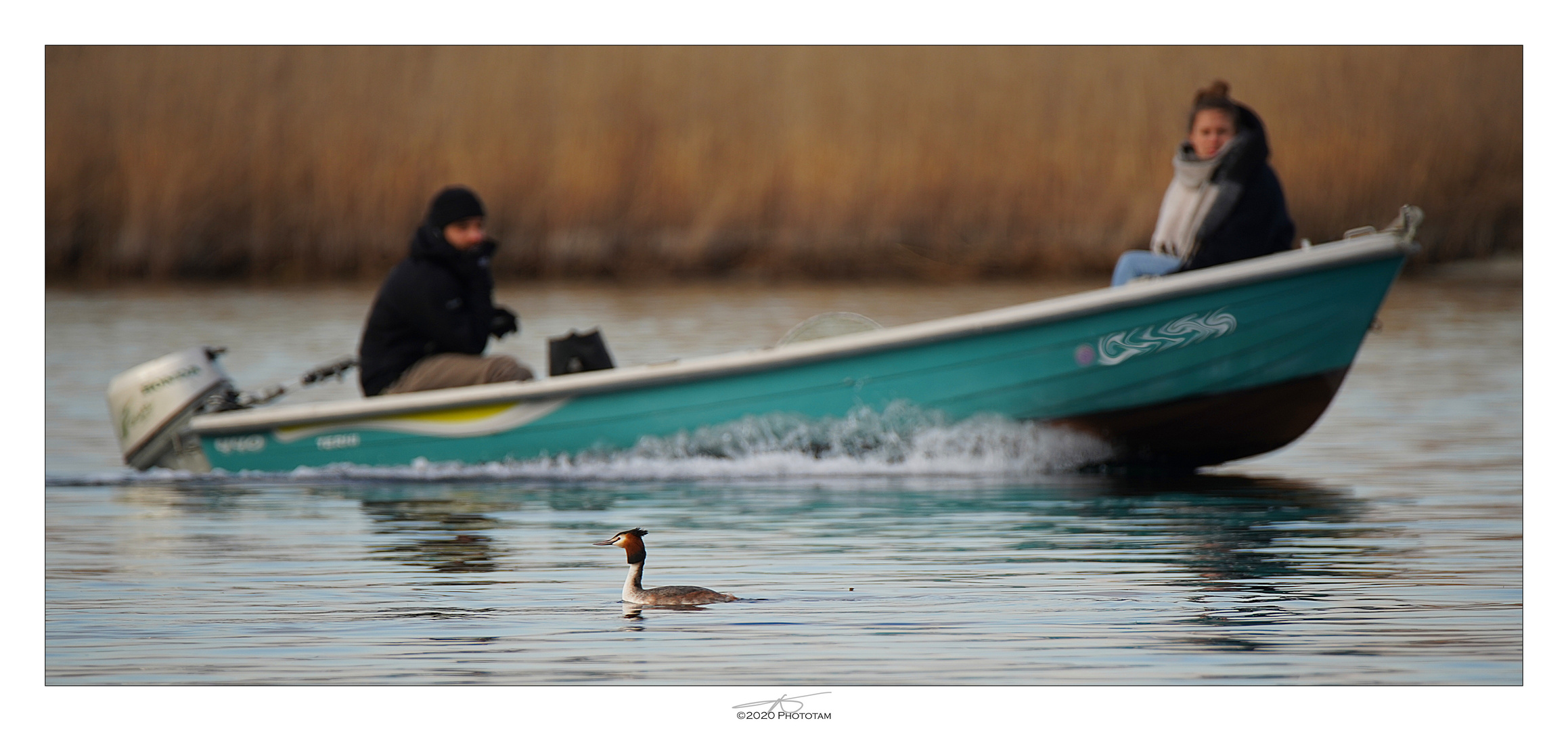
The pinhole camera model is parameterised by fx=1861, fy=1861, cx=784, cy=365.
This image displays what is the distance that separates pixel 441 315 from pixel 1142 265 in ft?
9.09

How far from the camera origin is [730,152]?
8.95m

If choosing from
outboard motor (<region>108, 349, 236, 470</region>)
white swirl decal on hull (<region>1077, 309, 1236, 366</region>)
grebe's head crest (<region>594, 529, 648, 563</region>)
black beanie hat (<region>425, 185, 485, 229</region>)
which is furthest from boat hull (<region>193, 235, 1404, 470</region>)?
grebe's head crest (<region>594, 529, 648, 563</region>)

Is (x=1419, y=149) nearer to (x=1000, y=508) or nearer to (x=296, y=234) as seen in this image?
(x=1000, y=508)

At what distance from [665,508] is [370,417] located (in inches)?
61.2

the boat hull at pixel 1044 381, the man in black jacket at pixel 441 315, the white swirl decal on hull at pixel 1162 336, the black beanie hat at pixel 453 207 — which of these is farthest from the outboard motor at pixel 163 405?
the white swirl decal on hull at pixel 1162 336

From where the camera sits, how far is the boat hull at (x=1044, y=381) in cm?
698

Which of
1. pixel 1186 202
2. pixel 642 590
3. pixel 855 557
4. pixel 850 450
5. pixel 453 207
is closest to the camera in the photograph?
pixel 642 590

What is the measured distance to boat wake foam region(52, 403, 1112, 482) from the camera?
7.29 m

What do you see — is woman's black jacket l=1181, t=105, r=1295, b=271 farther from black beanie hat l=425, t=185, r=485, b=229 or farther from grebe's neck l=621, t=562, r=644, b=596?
grebe's neck l=621, t=562, r=644, b=596

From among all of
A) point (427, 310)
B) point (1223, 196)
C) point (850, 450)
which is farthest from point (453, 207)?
point (1223, 196)

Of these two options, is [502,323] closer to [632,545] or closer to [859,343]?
[859,343]

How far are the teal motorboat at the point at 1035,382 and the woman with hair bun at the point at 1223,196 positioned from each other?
0.50 feet

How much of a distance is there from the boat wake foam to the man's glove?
0.58 metres

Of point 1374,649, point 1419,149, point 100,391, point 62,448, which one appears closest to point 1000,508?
point 1374,649
